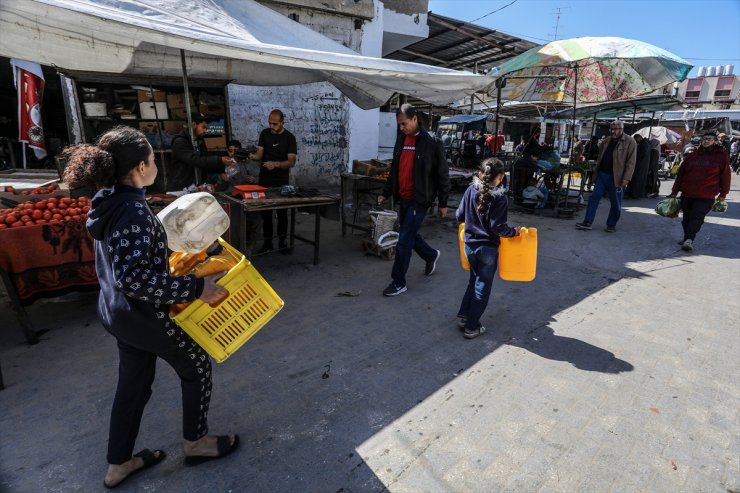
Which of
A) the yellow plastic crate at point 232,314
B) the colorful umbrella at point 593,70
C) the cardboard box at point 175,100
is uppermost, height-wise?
the colorful umbrella at point 593,70

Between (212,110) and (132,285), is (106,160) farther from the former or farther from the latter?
(212,110)

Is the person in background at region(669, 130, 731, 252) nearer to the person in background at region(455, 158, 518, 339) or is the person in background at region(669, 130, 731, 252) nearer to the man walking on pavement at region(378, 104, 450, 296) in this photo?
the man walking on pavement at region(378, 104, 450, 296)

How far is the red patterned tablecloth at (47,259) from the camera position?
10.6ft

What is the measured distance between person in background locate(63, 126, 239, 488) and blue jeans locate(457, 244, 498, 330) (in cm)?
233

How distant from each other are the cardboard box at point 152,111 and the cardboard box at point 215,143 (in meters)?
0.75

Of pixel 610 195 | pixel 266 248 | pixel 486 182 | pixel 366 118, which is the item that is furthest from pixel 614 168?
pixel 266 248

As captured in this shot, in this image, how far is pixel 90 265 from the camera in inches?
144

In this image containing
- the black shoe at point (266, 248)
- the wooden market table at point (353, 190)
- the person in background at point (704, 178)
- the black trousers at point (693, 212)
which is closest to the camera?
the black shoe at point (266, 248)

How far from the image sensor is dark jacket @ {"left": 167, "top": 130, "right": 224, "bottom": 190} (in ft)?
17.3

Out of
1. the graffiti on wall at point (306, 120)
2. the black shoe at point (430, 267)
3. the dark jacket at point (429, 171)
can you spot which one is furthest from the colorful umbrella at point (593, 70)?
the graffiti on wall at point (306, 120)

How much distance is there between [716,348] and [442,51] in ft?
50.3

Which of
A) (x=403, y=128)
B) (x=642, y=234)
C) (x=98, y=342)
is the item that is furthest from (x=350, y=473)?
(x=642, y=234)

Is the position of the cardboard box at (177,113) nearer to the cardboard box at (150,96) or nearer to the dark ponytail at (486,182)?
the cardboard box at (150,96)

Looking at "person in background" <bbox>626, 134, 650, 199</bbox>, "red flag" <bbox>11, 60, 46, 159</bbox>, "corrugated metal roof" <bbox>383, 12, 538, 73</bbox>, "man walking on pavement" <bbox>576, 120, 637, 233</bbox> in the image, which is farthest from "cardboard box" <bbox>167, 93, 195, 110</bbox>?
"person in background" <bbox>626, 134, 650, 199</bbox>
